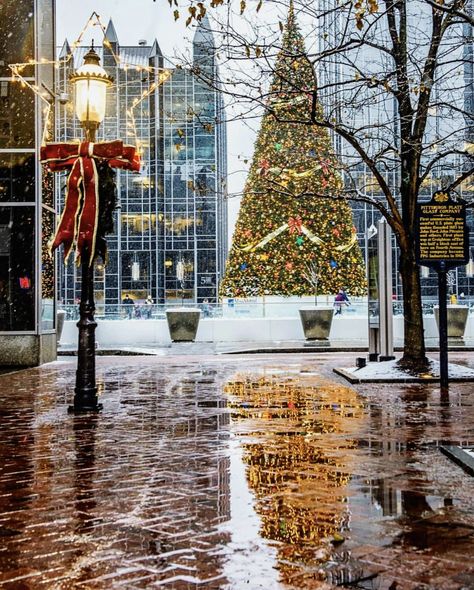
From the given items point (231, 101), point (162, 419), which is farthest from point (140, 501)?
point (231, 101)

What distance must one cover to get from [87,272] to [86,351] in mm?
1112

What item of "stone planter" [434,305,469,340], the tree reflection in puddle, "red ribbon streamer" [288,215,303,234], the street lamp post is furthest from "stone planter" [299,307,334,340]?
the street lamp post

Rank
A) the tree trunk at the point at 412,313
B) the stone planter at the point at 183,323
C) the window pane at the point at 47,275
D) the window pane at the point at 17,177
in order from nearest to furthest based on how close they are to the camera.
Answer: the tree trunk at the point at 412,313 → the window pane at the point at 17,177 → the window pane at the point at 47,275 → the stone planter at the point at 183,323

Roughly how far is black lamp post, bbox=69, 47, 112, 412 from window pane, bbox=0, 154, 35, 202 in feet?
28.8

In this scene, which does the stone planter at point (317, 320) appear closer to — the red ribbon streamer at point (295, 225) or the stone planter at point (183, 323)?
the stone planter at point (183, 323)

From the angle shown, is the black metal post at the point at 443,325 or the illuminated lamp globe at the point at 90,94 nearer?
the illuminated lamp globe at the point at 90,94

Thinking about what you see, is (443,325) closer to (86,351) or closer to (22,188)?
(86,351)

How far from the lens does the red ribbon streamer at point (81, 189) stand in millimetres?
10375

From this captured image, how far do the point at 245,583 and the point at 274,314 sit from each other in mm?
27109

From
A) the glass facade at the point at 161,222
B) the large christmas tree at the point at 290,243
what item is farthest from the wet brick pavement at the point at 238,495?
the glass facade at the point at 161,222

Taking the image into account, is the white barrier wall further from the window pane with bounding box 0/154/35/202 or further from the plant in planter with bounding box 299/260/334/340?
the window pane with bounding box 0/154/35/202

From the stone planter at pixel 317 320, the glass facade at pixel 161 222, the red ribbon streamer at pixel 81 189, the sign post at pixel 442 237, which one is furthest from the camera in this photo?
the glass facade at pixel 161 222

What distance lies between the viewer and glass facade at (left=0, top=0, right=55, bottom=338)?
1877cm

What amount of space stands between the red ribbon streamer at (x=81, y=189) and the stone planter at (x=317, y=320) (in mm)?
18268
